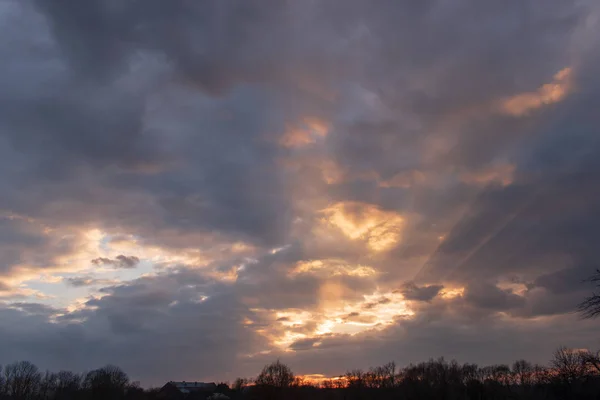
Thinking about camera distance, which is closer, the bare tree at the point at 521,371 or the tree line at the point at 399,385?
the tree line at the point at 399,385

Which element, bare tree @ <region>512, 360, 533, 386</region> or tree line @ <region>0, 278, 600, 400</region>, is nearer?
tree line @ <region>0, 278, 600, 400</region>

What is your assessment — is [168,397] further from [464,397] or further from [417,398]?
[464,397]

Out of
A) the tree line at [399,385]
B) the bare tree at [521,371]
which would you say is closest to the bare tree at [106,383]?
the tree line at [399,385]

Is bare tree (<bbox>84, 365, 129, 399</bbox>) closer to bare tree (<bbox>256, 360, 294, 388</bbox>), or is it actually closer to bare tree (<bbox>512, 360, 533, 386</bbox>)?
bare tree (<bbox>256, 360, 294, 388</bbox>)

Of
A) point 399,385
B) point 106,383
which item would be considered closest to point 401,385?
point 399,385

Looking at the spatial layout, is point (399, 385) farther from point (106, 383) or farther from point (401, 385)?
point (106, 383)

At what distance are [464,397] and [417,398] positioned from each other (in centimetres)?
1182

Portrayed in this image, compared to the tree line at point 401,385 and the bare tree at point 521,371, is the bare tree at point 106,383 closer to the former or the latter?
the tree line at point 401,385

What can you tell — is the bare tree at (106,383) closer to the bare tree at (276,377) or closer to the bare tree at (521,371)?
the bare tree at (276,377)

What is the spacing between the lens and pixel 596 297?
1199 inches

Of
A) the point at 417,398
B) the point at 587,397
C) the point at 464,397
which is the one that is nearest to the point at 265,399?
the point at 417,398

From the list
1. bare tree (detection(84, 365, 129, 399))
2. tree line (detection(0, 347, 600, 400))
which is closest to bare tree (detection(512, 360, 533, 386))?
tree line (detection(0, 347, 600, 400))

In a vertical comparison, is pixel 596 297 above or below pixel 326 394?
above

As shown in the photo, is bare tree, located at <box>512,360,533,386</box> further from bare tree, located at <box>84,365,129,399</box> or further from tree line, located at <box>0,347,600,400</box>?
bare tree, located at <box>84,365,129,399</box>
